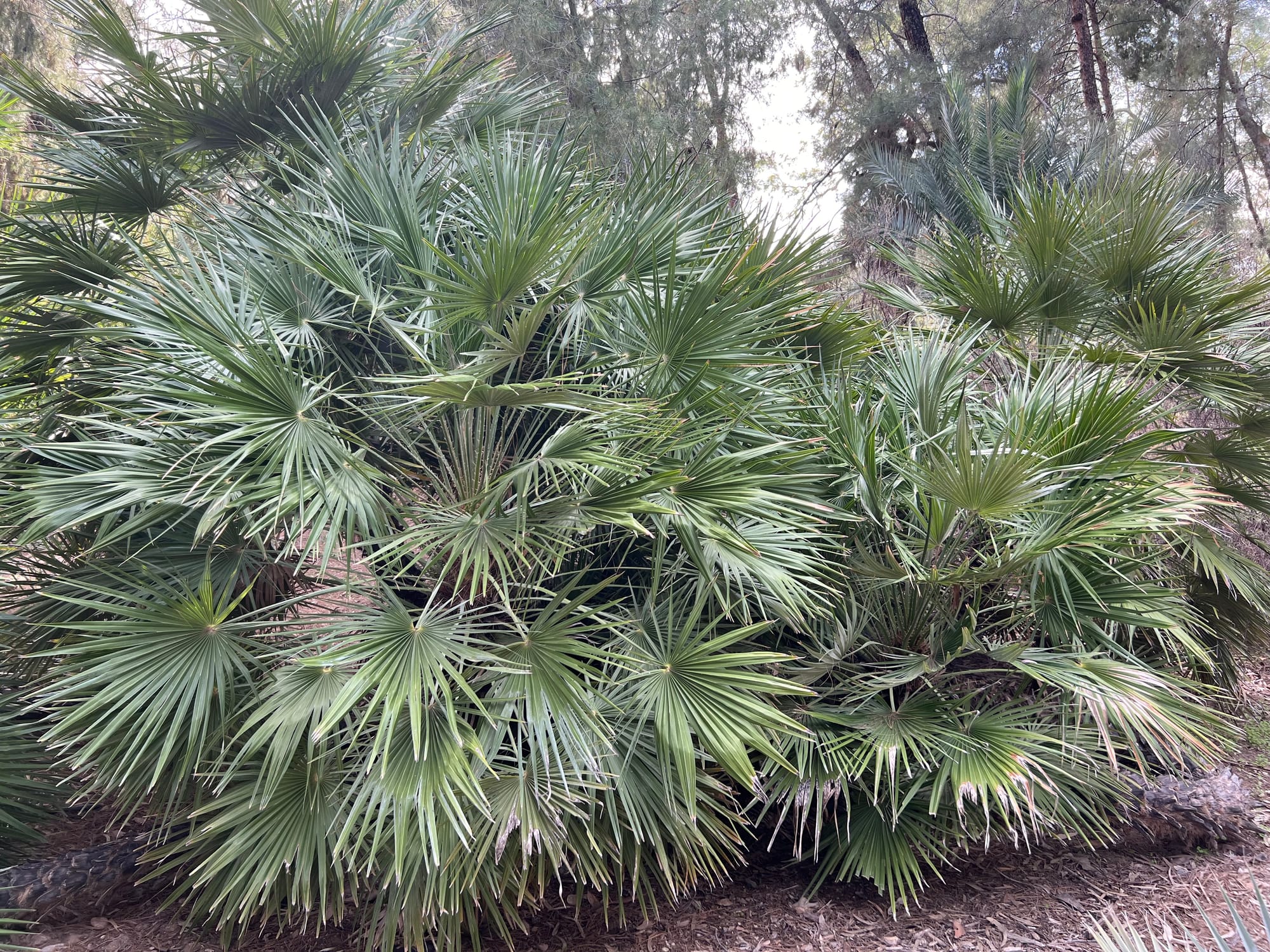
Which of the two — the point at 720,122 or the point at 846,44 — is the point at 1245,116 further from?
the point at 720,122

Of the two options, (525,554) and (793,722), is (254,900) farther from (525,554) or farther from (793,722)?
(793,722)

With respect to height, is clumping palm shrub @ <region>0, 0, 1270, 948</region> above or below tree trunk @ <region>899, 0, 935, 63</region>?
below

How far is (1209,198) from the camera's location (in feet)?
22.8

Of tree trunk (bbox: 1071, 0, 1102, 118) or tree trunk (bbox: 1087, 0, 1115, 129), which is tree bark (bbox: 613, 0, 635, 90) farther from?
tree trunk (bbox: 1087, 0, 1115, 129)

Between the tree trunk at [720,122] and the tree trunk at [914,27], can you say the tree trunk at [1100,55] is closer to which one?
the tree trunk at [914,27]

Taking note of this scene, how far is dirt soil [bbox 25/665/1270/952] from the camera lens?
3127 mm

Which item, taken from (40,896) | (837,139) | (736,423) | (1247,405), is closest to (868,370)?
(736,423)

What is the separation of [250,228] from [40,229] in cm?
106

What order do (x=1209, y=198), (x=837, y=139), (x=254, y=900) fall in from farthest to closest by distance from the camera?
(x=837, y=139) → (x=1209, y=198) → (x=254, y=900)

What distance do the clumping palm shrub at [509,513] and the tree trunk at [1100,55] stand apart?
6172 mm

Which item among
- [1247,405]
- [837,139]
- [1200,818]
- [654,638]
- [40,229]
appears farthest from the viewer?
[837,139]

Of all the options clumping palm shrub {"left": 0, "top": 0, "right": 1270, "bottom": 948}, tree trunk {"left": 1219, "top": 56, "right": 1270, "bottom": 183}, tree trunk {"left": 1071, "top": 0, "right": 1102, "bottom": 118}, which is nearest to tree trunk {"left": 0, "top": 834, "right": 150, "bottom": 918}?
clumping palm shrub {"left": 0, "top": 0, "right": 1270, "bottom": 948}

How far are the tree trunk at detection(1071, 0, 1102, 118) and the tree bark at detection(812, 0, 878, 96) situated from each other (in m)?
2.51

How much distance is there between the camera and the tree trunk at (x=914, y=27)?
10.1 m
